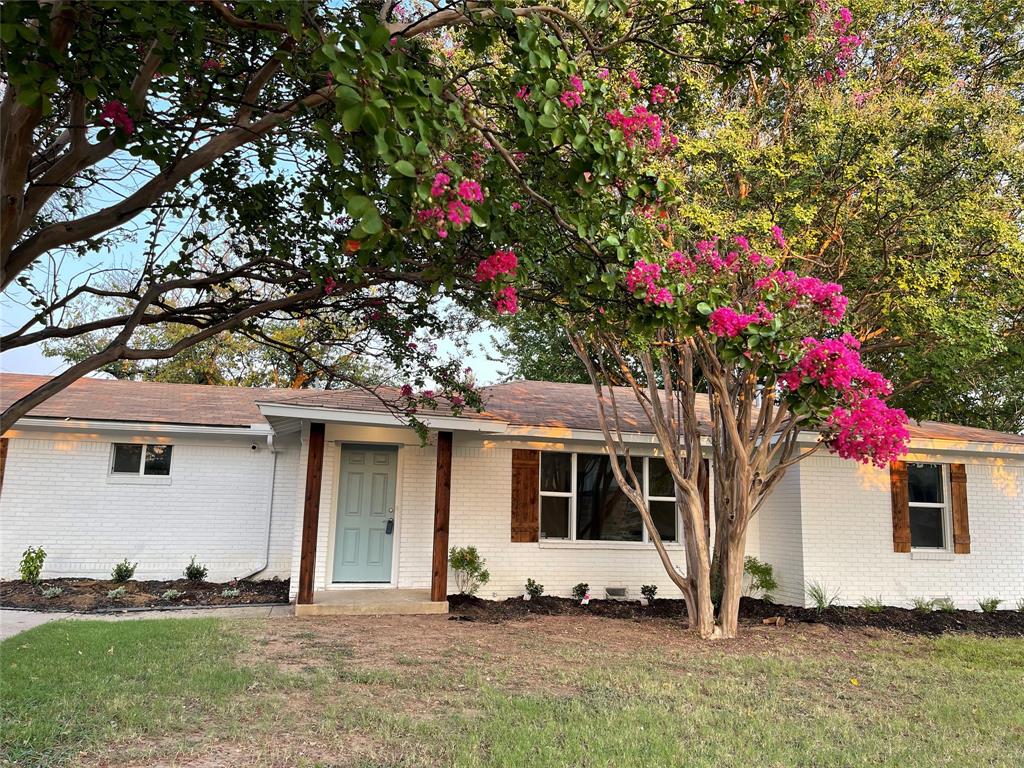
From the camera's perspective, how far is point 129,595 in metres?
10.6

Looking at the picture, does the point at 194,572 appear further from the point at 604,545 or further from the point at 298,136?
the point at 298,136

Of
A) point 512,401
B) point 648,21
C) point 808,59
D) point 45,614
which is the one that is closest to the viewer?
point 648,21

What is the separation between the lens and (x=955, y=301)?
26.7ft

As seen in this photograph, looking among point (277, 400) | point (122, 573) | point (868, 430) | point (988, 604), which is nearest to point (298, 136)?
point (868, 430)

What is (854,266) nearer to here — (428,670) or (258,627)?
(428,670)

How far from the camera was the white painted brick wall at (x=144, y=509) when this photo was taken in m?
11.6

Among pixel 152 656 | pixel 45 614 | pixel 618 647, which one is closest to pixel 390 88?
pixel 152 656

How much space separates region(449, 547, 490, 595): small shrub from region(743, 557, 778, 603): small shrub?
438 centimetres

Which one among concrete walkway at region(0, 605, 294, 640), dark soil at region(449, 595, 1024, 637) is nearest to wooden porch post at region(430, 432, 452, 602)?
dark soil at region(449, 595, 1024, 637)

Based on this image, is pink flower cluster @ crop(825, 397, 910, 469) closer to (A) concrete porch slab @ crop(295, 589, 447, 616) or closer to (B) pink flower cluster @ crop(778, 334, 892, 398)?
(B) pink flower cluster @ crop(778, 334, 892, 398)

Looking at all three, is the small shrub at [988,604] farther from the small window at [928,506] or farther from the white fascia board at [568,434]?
the white fascia board at [568,434]

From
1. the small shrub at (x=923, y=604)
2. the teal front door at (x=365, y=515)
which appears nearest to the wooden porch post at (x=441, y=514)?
the teal front door at (x=365, y=515)

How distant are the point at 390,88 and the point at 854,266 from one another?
721cm

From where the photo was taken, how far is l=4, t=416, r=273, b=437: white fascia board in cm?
1149
